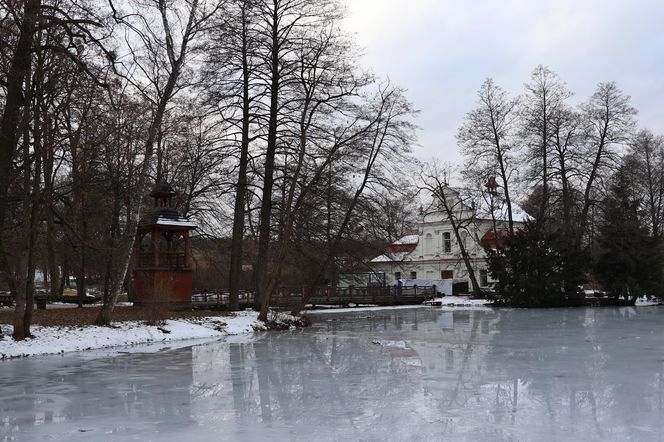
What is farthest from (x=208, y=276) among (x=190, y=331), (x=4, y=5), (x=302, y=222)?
(x=4, y=5)

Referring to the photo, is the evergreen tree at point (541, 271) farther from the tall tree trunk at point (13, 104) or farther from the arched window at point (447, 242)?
the tall tree trunk at point (13, 104)

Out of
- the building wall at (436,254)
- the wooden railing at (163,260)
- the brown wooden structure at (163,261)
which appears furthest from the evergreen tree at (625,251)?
the wooden railing at (163,260)

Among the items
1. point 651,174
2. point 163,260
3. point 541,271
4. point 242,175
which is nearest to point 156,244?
point 163,260

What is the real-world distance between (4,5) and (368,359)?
→ 37.8ft

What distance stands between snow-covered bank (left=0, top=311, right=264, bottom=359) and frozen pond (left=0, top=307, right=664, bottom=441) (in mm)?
1165

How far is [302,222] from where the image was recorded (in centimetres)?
2842

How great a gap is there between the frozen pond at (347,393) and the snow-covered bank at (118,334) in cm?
117

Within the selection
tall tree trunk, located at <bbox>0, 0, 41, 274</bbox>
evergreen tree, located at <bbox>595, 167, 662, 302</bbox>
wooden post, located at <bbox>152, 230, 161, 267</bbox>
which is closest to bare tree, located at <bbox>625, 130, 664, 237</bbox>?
evergreen tree, located at <bbox>595, 167, 662, 302</bbox>

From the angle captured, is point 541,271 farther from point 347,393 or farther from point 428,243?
point 347,393

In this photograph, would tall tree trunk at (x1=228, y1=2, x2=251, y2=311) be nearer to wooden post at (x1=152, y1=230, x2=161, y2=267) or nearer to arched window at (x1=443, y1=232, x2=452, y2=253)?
wooden post at (x1=152, y1=230, x2=161, y2=267)

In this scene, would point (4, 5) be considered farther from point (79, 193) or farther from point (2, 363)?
point (2, 363)

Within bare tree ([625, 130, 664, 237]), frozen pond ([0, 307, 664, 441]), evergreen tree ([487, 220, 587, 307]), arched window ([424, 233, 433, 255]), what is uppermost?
bare tree ([625, 130, 664, 237])

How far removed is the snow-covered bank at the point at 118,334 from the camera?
16.8m

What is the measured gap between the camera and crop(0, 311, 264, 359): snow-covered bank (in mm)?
16750
